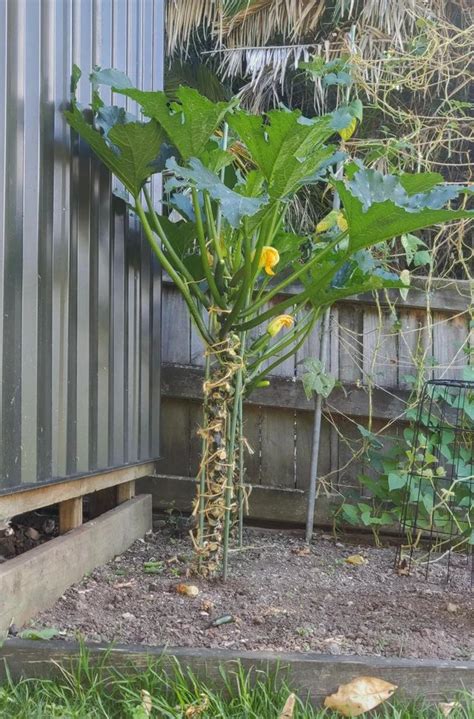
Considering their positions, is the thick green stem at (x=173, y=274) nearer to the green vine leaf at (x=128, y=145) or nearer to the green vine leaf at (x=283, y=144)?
the green vine leaf at (x=128, y=145)

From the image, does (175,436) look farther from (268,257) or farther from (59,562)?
(268,257)

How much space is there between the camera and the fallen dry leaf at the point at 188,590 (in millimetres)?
2246

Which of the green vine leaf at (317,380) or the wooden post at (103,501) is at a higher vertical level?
the green vine leaf at (317,380)

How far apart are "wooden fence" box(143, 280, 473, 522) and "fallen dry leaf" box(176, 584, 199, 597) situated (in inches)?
43.7

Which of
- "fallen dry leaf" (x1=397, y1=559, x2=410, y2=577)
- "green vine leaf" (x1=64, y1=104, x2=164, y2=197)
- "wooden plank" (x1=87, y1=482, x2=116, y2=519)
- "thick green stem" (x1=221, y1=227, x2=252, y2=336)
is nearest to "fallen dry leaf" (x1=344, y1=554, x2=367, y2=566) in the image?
"fallen dry leaf" (x1=397, y1=559, x2=410, y2=577)

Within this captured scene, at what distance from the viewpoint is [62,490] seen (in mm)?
2342

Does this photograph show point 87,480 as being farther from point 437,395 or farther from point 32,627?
point 437,395

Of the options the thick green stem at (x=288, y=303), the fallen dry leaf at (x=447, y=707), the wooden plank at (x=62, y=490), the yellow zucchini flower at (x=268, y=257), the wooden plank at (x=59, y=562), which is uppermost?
the yellow zucchini flower at (x=268, y=257)

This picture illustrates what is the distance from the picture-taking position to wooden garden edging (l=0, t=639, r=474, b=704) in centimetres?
170

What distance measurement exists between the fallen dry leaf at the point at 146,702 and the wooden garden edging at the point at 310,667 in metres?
0.07

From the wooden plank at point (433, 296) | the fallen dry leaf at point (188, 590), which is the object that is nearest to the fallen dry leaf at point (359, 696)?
the fallen dry leaf at point (188, 590)

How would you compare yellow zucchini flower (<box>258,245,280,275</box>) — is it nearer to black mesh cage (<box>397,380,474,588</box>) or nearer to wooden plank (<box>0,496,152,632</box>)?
black mesh cage (<box>397,380,474,588</box>)

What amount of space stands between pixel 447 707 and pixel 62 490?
1354 mm

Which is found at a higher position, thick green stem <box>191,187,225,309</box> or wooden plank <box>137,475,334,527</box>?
thick green stem <box>191,187,225,309</box>
